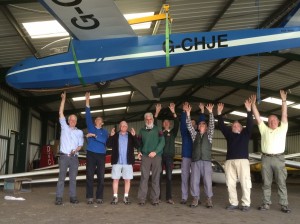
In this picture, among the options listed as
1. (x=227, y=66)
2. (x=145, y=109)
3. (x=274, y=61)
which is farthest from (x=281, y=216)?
(x=145, y=109)

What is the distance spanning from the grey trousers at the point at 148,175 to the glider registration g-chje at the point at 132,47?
68.9 inches

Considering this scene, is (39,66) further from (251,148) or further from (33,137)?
(251,148)

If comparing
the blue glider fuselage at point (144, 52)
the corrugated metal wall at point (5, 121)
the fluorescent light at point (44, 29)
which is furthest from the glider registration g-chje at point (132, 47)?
the corrugated metal wall at point (5, 121)

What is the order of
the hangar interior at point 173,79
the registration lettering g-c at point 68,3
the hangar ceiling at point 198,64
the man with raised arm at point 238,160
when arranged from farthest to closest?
1. the hangar interior at point 173,79
2. the hangar ceiling at point 198,64
3. the man with raised arm at point 238,160
4. the registration lettering g-c at point 68,3

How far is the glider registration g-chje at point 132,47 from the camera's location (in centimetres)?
564

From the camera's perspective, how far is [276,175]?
227 inches

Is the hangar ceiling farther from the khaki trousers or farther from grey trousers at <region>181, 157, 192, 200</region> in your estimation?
grey trousers at <region>181, 157, 192, 200</region>

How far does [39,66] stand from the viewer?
6441mm

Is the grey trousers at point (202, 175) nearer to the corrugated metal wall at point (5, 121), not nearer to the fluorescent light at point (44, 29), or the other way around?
the fluorescent light at point (44, 29)

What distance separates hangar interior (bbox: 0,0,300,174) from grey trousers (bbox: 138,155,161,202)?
177cm

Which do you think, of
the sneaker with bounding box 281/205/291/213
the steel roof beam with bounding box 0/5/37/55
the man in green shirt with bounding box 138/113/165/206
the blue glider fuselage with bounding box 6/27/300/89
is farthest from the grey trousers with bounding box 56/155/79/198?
the steel roof beam with bounding box 0/5/37/55

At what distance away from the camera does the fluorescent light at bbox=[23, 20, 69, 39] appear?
8.88 m

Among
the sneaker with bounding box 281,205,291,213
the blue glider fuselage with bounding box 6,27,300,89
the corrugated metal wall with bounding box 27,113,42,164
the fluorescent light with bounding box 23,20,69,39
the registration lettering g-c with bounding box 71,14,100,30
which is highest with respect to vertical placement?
the fluorescent light with bounding box 23,20,69,39

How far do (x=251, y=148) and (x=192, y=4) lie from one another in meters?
28.8
